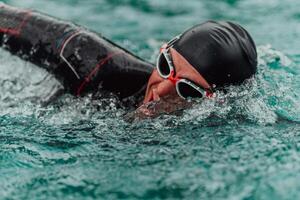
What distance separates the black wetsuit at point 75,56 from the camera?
4.35m

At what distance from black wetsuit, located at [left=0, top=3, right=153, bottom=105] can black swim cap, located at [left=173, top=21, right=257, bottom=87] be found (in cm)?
67

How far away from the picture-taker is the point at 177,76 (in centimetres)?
376

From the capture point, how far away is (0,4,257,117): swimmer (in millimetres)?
3715

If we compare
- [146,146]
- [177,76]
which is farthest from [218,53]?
[146,146]

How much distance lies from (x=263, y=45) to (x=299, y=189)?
4.26 metres

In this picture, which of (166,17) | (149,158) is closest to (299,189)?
(149,158)

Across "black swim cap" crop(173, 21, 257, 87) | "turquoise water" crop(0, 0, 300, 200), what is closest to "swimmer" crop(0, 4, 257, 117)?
"black swim cap" crop(173, 21, 257, 87)

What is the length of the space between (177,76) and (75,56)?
3.34 ft

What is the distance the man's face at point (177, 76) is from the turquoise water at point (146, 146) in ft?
0.54

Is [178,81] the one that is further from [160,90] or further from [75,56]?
[75,56]

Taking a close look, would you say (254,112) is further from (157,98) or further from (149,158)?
(149,158)

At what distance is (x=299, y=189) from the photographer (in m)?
2.94

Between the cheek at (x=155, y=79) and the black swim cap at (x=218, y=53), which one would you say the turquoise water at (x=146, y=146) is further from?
the cheek at (x=155, y=79)

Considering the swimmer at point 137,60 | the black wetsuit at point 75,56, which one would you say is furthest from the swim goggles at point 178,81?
the black wetsuit at point 75,56
